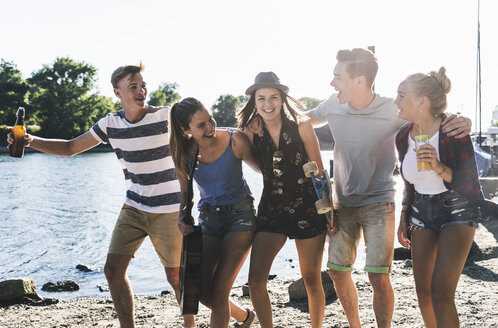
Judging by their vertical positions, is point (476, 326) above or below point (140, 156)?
below

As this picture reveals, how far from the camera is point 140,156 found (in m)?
4.69

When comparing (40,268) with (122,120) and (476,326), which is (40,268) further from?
(476,326)

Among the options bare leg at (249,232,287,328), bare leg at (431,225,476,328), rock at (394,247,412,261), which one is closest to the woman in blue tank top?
bare leg at (249,232,287,328)

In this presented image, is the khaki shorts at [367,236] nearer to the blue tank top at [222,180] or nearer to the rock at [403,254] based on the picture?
the blue tank top at [222,180]

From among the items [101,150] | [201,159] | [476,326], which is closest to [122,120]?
[201,159]

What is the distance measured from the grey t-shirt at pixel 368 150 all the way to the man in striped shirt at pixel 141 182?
155 cm

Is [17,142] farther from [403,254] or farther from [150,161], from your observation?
[403,254]

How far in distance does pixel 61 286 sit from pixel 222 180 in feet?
24.9

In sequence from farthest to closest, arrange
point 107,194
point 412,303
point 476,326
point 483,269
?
1. point 107,194
2. point 483,269
3. point 412,303
4. point 476,326

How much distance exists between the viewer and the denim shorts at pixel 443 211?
3480 mm

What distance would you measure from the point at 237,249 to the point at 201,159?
792 millimetres

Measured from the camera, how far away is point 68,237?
1783 centimetres

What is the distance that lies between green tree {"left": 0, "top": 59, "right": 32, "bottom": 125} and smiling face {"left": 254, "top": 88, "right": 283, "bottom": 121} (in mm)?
74837

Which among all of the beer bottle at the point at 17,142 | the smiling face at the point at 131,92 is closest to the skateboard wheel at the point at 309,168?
the smiling face at the point at 131,92
